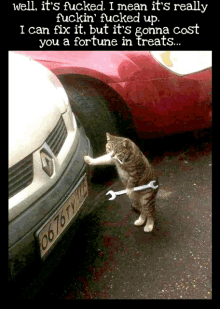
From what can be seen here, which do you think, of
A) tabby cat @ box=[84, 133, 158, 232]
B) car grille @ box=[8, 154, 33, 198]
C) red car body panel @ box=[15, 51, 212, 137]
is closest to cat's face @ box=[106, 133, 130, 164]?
tabby cat @ box=[84, 133, 158, 232]

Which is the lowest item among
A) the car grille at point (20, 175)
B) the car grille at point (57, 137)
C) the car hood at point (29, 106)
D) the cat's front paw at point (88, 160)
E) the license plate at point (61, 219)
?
the license plate at point (61, 219)

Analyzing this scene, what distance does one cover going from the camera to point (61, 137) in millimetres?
1693

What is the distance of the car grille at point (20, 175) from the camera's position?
4.16ft

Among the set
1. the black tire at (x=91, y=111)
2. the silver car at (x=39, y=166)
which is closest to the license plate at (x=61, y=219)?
the silver car at (x=39, y=166)

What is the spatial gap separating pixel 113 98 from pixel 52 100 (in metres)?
0.74

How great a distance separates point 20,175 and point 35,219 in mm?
189

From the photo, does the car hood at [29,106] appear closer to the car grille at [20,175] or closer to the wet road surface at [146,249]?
the car grille at [20,175]

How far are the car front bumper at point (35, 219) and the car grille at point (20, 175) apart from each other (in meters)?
0.09

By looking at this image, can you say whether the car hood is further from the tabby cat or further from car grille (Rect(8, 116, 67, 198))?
the tabby cat

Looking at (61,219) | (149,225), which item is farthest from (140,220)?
(61,219)

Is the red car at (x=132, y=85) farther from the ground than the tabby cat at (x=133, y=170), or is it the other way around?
the red car at (x=132, y=85)
